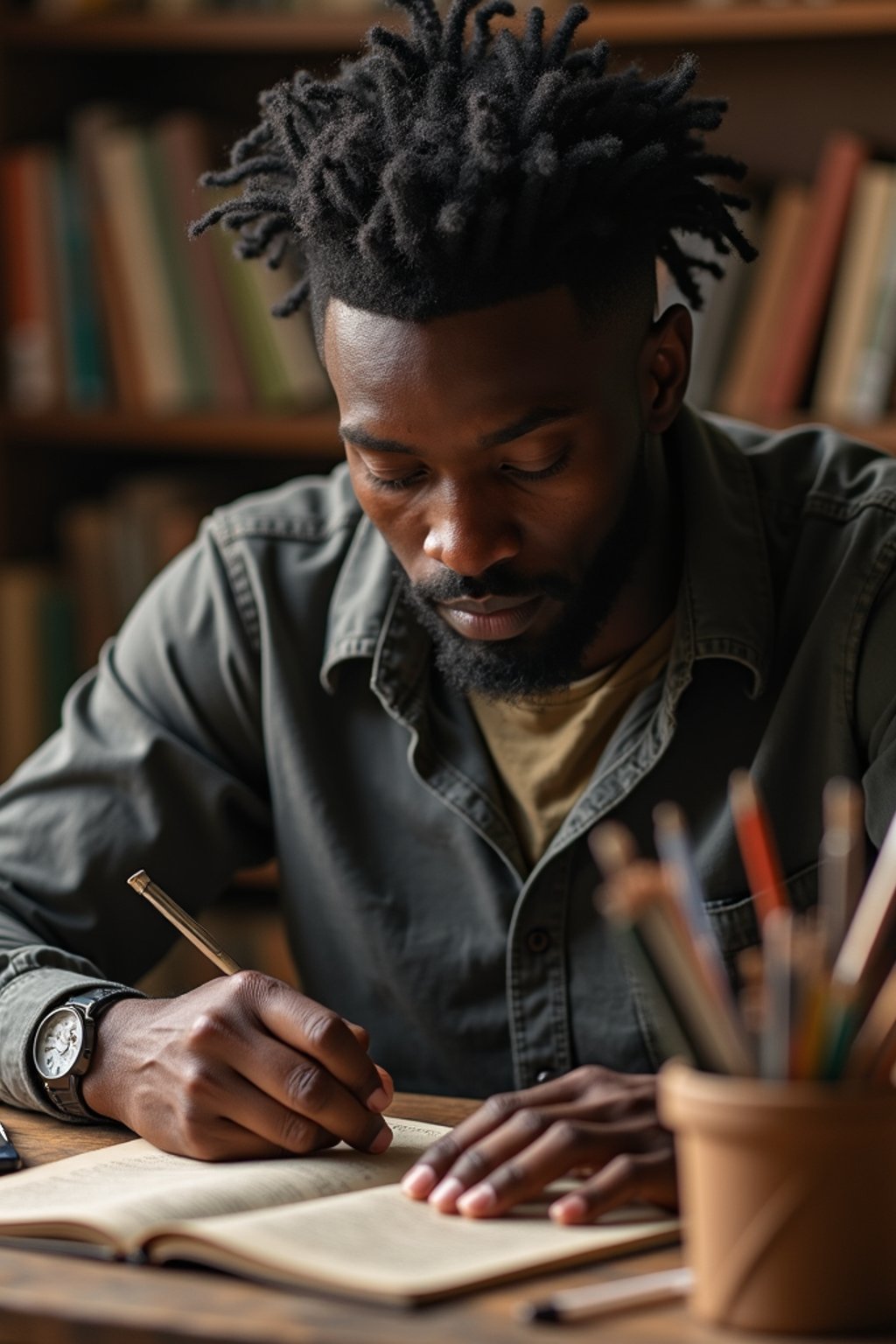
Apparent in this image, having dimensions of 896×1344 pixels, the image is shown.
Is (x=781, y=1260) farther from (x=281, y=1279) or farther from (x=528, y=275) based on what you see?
(x=528, y=275)

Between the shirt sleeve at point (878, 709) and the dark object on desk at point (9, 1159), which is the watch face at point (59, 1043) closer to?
the dark object on desk at point (9, 1159)

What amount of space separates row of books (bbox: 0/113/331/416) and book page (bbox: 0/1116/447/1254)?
1.47 m

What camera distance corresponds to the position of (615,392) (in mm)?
1327

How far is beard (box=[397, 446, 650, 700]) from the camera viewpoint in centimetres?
136

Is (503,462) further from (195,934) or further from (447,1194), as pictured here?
(447,1194)

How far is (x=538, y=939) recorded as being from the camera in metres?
1.45

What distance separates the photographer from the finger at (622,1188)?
937 millimetres

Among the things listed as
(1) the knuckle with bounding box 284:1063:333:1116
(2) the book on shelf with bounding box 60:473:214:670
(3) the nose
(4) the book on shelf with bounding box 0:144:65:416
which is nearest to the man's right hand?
(1) the knuckle with bounding box 284:1063:333:1116

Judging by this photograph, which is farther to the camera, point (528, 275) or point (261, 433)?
point (261, 433)

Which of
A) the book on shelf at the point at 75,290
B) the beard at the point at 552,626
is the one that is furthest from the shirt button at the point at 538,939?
the book on shelf at the point at 75,290

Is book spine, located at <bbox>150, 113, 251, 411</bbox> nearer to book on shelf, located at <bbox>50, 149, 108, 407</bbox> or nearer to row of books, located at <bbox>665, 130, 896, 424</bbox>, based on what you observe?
book on shelf, located at <bbox>50, 149, 108, 407</bbox>

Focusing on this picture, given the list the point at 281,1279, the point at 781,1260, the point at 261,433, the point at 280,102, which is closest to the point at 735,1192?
the point at 781,1260

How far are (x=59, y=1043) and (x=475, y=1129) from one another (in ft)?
1.26

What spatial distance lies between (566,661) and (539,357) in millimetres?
261
